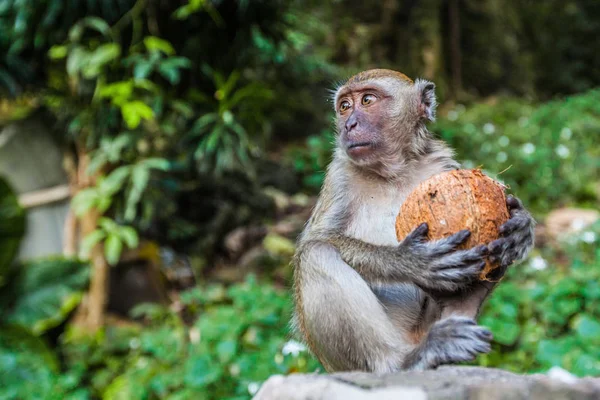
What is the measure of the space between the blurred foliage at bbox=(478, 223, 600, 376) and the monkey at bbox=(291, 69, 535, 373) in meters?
1.82

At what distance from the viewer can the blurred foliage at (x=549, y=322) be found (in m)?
4.07

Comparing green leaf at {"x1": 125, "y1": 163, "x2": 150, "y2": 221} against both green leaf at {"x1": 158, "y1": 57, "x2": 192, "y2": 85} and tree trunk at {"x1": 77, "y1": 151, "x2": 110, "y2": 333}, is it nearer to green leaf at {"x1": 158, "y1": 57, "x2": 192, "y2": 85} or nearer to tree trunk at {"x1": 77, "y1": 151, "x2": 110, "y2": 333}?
green leaf at {"x1": 158, "y1": 57, "x2": 192, "y2": 85}

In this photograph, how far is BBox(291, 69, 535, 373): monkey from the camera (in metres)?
2.26

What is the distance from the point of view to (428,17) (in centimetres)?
A: 1234

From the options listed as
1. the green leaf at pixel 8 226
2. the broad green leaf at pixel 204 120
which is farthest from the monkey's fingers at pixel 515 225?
the green leaf at pixel 8 226

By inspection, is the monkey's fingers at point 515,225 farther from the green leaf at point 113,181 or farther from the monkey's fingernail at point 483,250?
the green leaf at point 113,181

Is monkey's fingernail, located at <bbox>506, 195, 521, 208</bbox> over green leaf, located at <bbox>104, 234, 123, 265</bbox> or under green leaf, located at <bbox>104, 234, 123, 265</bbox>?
over

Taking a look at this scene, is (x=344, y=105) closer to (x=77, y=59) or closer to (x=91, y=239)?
(x=77, y=59)

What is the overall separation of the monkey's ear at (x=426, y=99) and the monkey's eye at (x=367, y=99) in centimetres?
26

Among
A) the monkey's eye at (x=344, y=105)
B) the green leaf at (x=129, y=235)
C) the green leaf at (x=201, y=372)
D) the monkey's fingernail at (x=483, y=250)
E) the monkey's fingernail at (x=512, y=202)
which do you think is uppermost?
the monkey's eye at (x=344, y=105)

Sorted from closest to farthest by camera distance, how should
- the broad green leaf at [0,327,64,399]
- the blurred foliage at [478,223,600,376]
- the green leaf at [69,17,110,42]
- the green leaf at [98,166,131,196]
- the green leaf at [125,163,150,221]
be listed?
the blurred foliage at [478,223,600,376]
the broad green leaf at [0,327,64,399]
the green leaf at [69,17,110,42]
the green leaf at [125,163,150,221]
the green leaf at [98,166,131,196]

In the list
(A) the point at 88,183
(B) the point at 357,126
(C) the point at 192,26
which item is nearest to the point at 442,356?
(B) the point at 357,126

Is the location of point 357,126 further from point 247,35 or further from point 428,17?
point 428,17

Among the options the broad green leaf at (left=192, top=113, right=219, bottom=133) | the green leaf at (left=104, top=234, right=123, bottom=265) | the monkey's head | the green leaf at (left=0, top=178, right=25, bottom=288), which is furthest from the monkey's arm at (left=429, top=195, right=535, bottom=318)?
the green leaf at (left=0, top=178, right=25, bottom=288)
